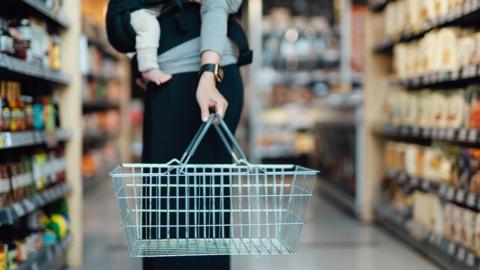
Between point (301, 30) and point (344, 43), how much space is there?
112 centimetres

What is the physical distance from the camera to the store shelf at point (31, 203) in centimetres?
258

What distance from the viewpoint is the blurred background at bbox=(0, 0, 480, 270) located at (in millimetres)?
3043

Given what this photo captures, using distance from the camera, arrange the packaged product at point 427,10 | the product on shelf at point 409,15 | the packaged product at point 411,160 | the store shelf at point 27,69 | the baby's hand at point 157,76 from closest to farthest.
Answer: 1. the baby's hand at point 157,76
2. the store shelf at point 27,69
3. the product on shelf at point 409,15
4. the packaged product at point 427,10
5. the packaged product at point 411,160

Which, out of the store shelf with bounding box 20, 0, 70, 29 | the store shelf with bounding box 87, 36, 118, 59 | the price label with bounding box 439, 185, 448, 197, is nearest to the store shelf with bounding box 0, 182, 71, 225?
the store shelf with bounding box 20, 0, 70, 29

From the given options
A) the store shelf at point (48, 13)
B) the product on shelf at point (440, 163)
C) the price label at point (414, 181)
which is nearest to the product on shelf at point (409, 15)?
the product on shelf at point (440, 163)

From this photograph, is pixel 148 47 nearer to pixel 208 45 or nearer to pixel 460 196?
pixel 208 45

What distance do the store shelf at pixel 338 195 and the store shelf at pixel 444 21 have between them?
4.43 ft

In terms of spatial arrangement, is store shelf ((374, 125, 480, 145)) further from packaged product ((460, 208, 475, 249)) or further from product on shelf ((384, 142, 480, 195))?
packaged product ((460, 208, 475, 249))

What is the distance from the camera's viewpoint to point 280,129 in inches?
327

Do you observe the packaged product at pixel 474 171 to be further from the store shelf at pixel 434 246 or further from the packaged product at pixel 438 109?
the packaged product at pixel 438 109

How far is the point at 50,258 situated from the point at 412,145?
93.0 inches

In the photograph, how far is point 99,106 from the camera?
8641 millimetres

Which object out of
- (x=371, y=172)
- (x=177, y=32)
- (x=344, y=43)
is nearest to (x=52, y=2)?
(x=177, y=32)

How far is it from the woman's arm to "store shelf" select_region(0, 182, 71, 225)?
1.02 metres
